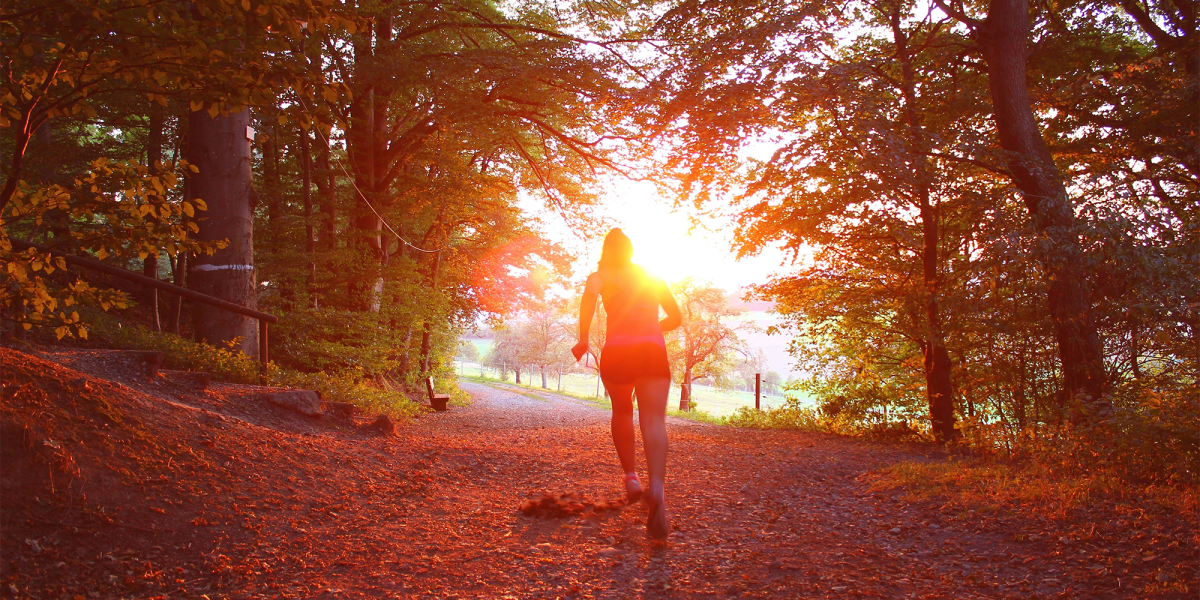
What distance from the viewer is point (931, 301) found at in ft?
28.8

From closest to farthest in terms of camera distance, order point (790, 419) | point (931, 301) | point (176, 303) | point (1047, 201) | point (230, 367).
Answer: point (1047, 201)
point (230, 367)
point (931, 301)
point (790, 419)
point (176, 303)

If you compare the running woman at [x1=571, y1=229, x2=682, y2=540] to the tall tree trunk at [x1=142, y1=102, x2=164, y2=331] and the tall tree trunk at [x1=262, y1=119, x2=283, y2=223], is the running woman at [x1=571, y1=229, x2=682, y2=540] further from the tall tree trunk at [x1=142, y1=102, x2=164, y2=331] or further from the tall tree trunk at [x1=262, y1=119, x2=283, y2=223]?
the tall tree trunk at [x1=262, y1=119, x2=283, y2=223]

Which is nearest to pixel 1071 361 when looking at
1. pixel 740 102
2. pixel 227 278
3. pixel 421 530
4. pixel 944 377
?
pixel 944 377

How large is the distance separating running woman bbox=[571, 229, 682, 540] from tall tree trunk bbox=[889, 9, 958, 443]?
18.7 feet

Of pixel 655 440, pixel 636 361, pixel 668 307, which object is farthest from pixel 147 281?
pixel 655 440

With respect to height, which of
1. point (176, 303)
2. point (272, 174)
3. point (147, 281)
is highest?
point (272, 174)

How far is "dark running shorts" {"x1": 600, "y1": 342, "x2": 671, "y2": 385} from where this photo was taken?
4.05 metres

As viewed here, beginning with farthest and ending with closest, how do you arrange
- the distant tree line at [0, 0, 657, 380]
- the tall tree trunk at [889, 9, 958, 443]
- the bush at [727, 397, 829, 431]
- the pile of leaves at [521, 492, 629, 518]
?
the bush at [727, 397, 829, 431]
the tall tree trunk at [889, 9, 958, 443]
the pile of leaves at [521, 492, 629, 518]
the distant tree line at [0, 0, 657, 380]

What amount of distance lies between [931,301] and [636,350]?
253 inches

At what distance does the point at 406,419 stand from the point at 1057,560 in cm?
825

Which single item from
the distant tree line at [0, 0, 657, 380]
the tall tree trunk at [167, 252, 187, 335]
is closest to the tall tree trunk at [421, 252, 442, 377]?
the distant tree line at [0, 0, 657, 380]

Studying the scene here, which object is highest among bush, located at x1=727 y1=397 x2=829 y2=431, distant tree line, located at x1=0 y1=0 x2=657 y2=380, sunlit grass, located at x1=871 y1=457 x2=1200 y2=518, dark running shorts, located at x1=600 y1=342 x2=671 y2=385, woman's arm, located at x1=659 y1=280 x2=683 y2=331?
distant tree line, located at x1=0 y1=0 x2=657 y2=380

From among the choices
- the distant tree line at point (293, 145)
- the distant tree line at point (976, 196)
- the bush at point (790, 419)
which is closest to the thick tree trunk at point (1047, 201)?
the distant tree line at point (976, 196)

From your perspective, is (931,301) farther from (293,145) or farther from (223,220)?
(293,145)
